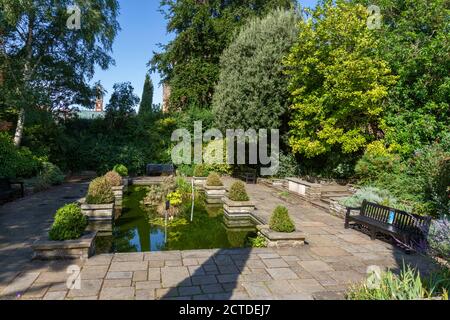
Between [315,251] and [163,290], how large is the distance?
3.42 metres

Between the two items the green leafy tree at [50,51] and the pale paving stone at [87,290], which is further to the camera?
the green leafy tree at [50,51]

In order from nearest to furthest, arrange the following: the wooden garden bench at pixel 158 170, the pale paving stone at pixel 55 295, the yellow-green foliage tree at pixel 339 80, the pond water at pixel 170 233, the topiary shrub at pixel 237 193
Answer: the pale paving stone at pixel 55 295
the pond water at pixel 170 233
the topiary shrub at pixel 237 193
the yellow-green foliage tree at pixel 339 80
the wooden garden bench at pixel 158 170

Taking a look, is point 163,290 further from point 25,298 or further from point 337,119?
point 337,119

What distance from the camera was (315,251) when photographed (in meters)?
6.65

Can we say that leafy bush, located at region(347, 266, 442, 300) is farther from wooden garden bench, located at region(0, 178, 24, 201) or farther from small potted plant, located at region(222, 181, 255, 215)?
wooden garden bench, located at region(0, 178, 24, 201)

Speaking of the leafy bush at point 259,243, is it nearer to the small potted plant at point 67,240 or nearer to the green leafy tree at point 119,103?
the small potted plant at point 67,240

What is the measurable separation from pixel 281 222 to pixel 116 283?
12.3 feet

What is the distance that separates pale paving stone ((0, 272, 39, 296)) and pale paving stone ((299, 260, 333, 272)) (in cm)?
446

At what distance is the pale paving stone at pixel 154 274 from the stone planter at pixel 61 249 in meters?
1.36

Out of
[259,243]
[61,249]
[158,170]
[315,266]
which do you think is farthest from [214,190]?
[61,249]

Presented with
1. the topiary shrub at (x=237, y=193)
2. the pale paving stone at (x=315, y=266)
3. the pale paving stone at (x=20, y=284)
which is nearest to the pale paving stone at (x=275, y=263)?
the pale paving stone at (x=315, y=266)

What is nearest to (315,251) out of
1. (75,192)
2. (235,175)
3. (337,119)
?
(337,119)

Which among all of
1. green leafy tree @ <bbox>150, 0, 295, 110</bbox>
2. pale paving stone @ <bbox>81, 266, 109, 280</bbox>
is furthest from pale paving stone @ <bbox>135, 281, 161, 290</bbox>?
green leafy tree @ <bbox>150, 0, 295, 110</bbox>

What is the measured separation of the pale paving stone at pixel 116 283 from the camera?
4781 mm
